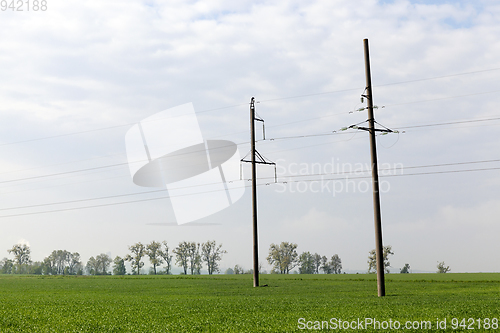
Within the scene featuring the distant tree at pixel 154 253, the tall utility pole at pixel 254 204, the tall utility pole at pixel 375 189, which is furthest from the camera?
the distant tree at pixel 154 253

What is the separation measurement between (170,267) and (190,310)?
486 feet

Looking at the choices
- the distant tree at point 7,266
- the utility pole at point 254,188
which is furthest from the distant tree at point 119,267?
the utility pole at point 254,188

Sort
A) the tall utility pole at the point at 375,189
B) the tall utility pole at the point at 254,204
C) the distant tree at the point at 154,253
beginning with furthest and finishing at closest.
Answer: the distant tree at the point at 154,253, the tall utility pole at the point at 254,204, the tall utility pole at the point at 375,189

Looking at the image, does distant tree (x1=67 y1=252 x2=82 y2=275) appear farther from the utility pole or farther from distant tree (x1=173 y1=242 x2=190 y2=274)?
the utility pole

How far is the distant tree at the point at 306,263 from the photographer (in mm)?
174250

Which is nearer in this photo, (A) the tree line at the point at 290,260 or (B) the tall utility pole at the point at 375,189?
(B) the tall utility pole at the point at 375,189

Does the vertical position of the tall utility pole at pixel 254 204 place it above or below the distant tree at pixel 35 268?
above

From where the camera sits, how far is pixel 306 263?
176m

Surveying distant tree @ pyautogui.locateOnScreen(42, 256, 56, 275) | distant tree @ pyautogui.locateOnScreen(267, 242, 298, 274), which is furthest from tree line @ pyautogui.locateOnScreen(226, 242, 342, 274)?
distant tree @ pyautogui.locateOnScreen(42, 256, 56, 275)

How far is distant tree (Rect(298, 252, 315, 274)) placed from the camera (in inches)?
6860

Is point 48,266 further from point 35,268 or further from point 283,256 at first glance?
point 283,256

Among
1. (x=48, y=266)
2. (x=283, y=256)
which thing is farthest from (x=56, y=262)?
(x=283, y=256)

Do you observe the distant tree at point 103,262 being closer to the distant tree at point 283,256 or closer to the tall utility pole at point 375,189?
the distant tree at point 283,256

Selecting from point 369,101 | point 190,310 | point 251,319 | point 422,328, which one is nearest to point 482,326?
point 422,328
